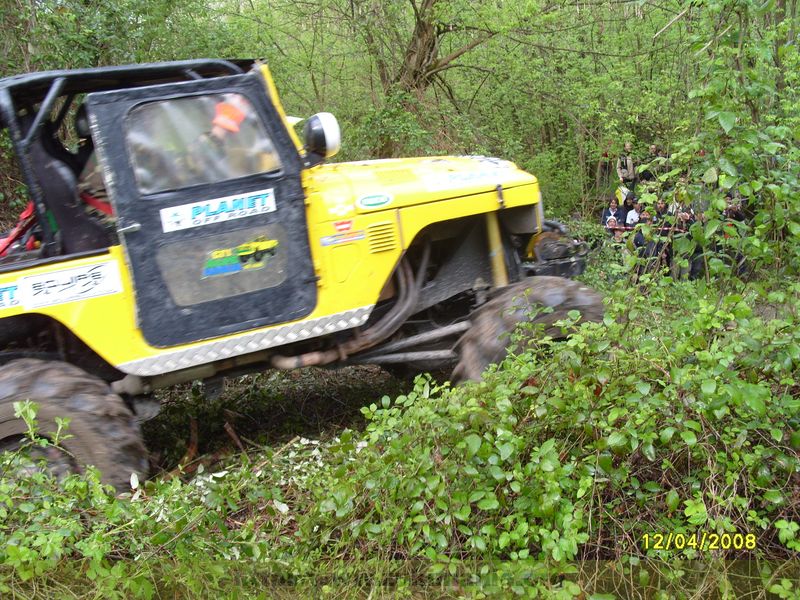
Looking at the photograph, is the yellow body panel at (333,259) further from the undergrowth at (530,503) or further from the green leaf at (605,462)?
the green leaf at (605,462)

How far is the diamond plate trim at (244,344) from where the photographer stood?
427cm

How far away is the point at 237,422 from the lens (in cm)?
559

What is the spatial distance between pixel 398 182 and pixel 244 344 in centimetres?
137

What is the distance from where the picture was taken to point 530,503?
10.6ft

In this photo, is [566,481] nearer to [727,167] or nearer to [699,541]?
[699,541]

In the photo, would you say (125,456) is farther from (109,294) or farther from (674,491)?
(674,491)

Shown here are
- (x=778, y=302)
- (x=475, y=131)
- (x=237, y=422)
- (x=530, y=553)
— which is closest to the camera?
(x=530, y=553)

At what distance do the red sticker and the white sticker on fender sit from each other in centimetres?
122

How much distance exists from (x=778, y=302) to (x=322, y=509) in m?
2.36

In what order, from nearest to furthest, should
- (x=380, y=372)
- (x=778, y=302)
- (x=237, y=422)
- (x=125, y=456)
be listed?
(x=778, y=302), (x=125, y=456), (x=237, y=422), (x=380, y=372)

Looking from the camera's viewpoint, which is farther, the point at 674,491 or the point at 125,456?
the point at 125,456

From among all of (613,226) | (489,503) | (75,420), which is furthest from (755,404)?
(613,226)

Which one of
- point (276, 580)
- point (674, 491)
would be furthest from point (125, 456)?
point (674, 491)

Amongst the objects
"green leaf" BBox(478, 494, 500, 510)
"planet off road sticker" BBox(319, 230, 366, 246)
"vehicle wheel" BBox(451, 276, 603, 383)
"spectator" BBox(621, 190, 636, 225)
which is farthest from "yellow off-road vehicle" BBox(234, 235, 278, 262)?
"spectator" BBox(621, 190, 636, 225)
